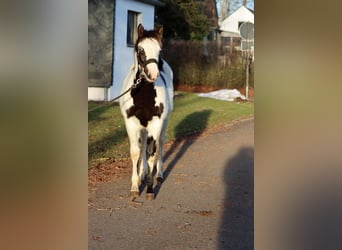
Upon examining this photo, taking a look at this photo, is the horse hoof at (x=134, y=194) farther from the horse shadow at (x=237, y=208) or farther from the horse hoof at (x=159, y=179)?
the horse shadow at (x=237, y=208)

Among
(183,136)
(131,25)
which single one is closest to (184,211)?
(183,136)

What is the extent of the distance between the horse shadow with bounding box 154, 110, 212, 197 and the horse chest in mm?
950

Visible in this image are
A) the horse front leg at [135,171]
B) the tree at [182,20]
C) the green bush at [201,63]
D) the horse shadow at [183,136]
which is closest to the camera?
the horse front leg at [135,171]

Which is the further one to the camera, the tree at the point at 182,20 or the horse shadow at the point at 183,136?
the tree at the point at 182,20

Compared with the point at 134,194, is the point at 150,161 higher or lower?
higher

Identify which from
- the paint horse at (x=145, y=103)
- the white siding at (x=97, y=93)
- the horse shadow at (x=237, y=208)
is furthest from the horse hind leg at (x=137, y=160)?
the white siding at (x=97, y=93)

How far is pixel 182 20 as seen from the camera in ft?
71.7

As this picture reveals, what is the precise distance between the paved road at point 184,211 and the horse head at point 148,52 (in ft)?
4.45

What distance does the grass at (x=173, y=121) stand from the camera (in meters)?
7.86

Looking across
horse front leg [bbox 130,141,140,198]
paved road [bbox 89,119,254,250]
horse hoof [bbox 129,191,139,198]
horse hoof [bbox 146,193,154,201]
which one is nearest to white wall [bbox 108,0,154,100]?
paved road [bbox 89,119,254,250]

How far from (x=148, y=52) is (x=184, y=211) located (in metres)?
1.63

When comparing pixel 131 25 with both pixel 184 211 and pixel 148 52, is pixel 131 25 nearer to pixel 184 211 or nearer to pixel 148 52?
pixel 148 52
